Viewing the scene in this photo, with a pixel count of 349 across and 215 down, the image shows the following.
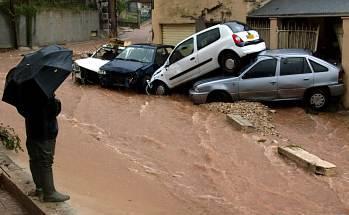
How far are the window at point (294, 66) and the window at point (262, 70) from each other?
0.80 ft

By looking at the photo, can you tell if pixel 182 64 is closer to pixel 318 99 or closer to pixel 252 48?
pixel 252 48

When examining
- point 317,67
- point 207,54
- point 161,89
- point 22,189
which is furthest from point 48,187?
point 161,89

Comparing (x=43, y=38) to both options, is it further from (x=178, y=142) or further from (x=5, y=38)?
(x=178, y=142)

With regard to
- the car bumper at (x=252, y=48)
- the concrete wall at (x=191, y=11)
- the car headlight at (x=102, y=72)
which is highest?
the concrete wall at (x=191, y=11)

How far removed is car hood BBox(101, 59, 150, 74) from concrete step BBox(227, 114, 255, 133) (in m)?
4.70

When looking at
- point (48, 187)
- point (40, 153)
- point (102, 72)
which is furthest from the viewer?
point (102, 72)

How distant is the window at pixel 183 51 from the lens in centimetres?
1520

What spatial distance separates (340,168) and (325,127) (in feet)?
10.6

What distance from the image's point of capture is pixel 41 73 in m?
4.84

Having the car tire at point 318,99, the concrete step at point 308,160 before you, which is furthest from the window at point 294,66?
the concrete step at point 308,160

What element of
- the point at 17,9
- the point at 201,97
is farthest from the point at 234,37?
the point at 17,9

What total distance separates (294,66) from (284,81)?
1.50 ft

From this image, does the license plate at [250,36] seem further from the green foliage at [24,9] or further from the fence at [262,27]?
the green foliage at [24,9]

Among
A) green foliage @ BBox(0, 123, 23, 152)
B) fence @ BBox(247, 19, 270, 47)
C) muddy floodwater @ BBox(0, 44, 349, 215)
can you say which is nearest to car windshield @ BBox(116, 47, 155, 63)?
muddy floodwater @ BBox(0, 44, 349, 215)
